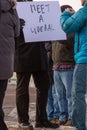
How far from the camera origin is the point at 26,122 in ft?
19.1

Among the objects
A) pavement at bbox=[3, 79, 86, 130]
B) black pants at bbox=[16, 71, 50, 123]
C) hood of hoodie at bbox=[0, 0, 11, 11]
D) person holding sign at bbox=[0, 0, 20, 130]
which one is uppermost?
hood of hoodie at bbox=[0, 0, 11, 11]

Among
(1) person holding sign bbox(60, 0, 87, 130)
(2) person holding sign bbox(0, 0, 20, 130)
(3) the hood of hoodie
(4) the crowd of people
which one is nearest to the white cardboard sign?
(4) the crowd of people

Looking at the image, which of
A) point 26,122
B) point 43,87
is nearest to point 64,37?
point 43,87

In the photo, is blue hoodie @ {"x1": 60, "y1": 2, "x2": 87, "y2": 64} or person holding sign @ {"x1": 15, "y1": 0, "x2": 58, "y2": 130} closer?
blue hoodie @ {"x1": 60, "y1": 2, "x2": 87, "y2": 64}

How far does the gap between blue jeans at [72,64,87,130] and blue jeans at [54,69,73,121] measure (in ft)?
3.48

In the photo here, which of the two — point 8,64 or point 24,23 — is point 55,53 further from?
point 8,64

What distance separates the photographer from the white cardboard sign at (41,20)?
5.65m

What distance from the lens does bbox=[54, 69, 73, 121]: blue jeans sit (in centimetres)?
649

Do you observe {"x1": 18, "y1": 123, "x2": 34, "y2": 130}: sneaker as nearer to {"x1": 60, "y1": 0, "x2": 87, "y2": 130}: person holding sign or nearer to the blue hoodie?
{"x1": 60, "y1": 0, "x2": 87, "y2": 130}: person holding sign

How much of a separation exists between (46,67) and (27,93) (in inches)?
16.2

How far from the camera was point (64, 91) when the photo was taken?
6.77 m

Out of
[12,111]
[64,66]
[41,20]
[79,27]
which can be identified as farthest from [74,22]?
[12,111]

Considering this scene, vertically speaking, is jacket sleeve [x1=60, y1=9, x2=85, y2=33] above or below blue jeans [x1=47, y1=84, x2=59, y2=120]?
above

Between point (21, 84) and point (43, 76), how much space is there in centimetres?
31
